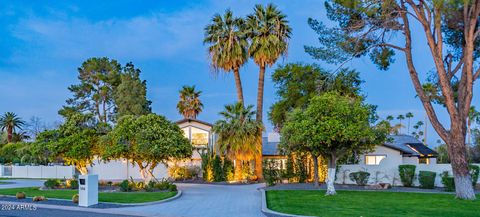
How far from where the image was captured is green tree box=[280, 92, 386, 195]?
1950 centimetres

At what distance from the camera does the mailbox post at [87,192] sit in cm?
1675

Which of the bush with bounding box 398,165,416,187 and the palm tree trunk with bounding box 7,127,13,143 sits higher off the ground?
the palm tree trunk with bounding box 7,127,13,143

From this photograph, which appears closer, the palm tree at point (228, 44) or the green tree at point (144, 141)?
the green tree at point (144, 141)

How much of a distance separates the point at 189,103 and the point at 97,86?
15.9m

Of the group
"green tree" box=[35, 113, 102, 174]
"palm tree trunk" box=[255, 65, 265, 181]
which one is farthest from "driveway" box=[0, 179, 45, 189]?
"palm tree trunk" box=[255, 65, 265, 181]

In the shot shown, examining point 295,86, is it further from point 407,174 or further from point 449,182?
point 449,182

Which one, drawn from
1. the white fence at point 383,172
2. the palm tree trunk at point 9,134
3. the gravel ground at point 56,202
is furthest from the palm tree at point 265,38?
the palm tree trunk at point 9,134

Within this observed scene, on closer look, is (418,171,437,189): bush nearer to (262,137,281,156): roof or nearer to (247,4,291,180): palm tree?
(247,4,291,180): palm tree

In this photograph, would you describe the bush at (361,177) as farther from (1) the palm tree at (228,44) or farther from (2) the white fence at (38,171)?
(2) the white fence at (38,171)

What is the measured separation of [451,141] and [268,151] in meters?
18.8

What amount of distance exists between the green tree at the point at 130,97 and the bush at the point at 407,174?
3405cm

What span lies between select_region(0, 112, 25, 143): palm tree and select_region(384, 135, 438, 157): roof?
5448cm

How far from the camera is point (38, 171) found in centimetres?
4478

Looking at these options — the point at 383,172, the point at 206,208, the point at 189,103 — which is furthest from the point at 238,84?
the point at 206,208
